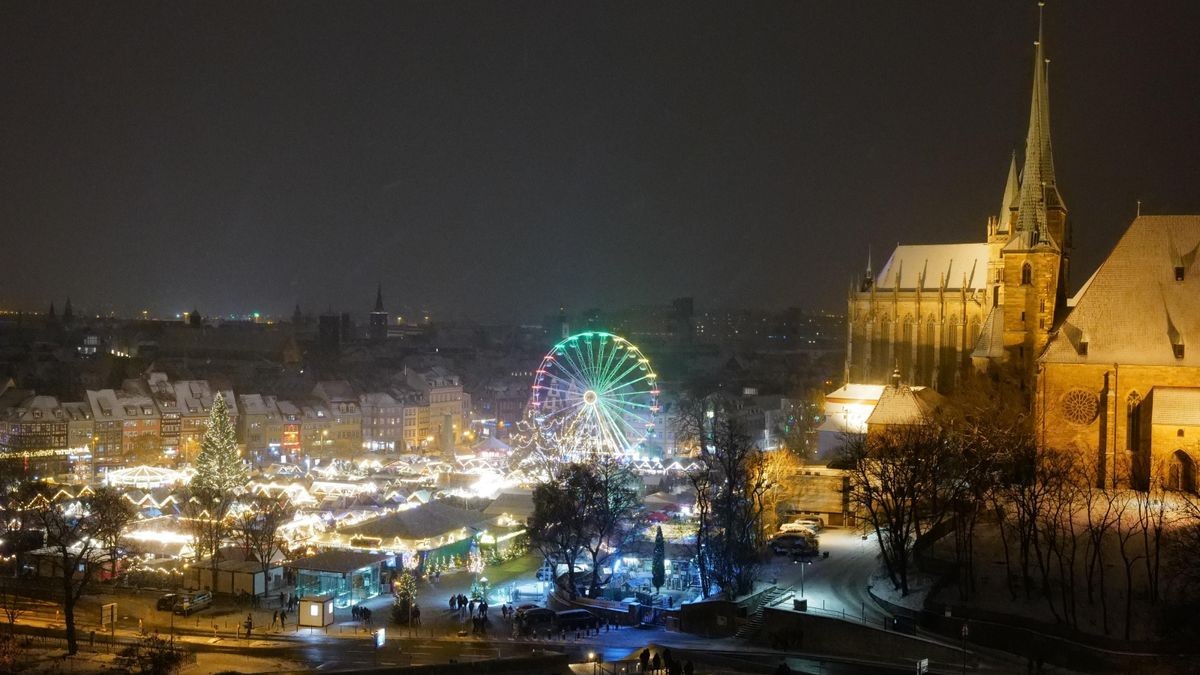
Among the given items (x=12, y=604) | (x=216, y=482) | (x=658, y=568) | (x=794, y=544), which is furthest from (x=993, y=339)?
(x=12, y=604)

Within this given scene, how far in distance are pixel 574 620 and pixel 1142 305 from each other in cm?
2624

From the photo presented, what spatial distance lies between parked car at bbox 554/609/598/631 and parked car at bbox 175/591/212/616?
1290cm

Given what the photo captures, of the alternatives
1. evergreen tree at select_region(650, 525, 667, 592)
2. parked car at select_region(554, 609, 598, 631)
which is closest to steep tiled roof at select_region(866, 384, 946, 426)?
evergreen tree at select_region(650, 525, 667, 592)

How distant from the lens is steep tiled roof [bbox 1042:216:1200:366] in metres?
44.9

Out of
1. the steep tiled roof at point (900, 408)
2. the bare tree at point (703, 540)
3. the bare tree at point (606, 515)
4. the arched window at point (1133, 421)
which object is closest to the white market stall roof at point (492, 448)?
the bare tree at point (606, 515)

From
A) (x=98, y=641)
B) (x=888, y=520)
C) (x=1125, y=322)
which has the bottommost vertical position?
(x=98, y=641)

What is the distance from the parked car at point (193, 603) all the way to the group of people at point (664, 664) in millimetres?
17491

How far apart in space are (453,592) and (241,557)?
9.52 m

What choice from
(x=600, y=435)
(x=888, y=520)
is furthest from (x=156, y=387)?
(x=888, y=520)

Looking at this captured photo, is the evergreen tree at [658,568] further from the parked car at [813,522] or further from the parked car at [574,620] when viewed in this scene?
the parked car at [813,522]

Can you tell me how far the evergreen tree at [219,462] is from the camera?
2176 inches

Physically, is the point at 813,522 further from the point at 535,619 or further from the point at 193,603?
the point at 193,603

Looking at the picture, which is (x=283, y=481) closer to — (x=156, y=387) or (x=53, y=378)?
(x=156, y=387)

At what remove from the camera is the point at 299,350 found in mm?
180375
